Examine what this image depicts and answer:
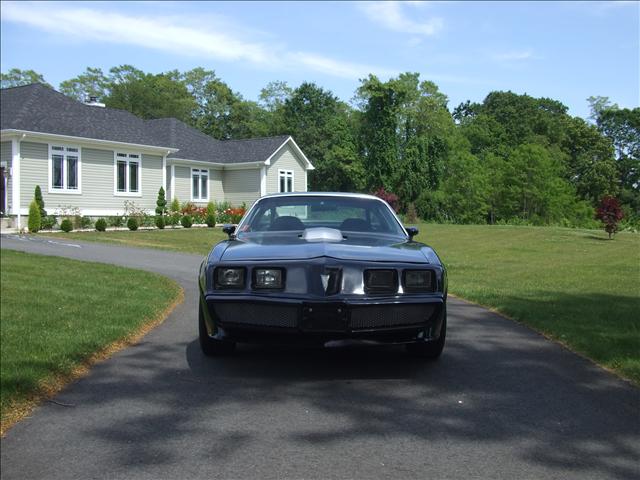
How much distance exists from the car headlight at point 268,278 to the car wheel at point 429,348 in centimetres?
142

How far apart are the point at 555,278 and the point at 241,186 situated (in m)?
25.5

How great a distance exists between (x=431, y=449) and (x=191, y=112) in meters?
72.9

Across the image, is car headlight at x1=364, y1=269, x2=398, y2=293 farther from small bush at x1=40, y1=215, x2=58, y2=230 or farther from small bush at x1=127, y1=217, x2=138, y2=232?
small bush at x1=127, y1=217, x2=138, y2=232

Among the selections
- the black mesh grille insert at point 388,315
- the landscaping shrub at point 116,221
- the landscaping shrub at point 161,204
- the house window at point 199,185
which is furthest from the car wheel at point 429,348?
the house window at point 199,185

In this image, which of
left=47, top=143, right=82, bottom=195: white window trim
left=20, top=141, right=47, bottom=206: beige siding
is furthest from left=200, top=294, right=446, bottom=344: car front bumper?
left=47, top=143, right=82, bottom=195: white window trim

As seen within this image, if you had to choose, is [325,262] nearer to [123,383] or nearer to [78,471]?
[123,383]

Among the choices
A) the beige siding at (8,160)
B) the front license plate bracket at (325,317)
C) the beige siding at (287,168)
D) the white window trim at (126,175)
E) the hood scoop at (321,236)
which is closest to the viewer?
the front license plate bracket at (325,317)

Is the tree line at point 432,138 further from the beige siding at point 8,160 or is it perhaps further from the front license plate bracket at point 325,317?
the front license plate bracket at point 325,317

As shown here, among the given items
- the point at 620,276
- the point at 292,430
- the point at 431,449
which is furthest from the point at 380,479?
the point at 620,276

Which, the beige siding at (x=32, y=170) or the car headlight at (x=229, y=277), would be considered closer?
the car headlight at (x=229, y=277)

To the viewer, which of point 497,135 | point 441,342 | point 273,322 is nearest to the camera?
point 273,322

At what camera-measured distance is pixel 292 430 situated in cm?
382

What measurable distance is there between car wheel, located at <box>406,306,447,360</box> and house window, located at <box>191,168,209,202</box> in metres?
29.2

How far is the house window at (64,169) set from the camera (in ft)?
82.7
